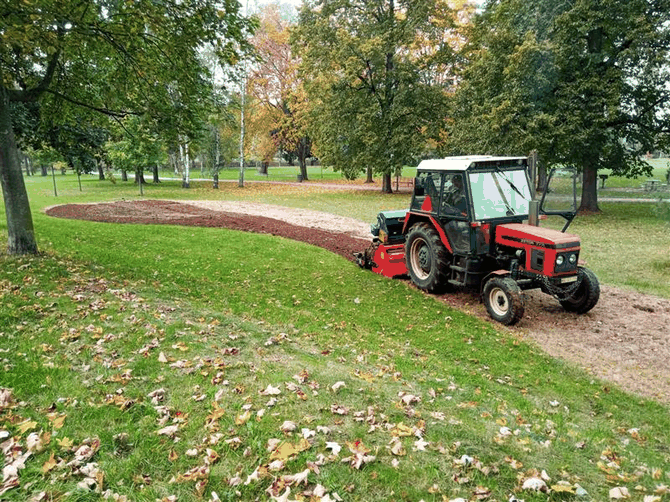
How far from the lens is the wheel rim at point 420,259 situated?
9.73 m

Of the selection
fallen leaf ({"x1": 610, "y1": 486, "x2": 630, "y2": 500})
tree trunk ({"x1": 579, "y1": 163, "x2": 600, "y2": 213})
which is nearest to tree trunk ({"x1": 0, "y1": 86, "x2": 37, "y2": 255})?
fallen leaf ({"x1": 610, "y1": 486, "x2": 630, "y2": 500})

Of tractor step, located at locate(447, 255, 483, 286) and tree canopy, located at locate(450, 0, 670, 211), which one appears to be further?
tree canopy, located at locate(450, 0, 670, 211)

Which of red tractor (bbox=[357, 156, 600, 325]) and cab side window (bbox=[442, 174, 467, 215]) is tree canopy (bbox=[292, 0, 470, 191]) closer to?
red tractor (bbox=[357, 156, 600, 325])

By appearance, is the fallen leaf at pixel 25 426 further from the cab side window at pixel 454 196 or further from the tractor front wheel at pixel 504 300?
the cab side window at pixel 454 196

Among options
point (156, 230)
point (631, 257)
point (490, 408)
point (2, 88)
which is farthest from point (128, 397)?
point (631, 257)

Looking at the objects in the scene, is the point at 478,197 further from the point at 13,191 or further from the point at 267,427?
the point at 13,191

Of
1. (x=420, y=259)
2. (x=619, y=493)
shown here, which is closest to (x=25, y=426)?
(x=619, y=493)

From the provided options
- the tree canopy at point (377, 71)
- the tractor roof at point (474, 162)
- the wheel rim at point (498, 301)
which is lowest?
the wheel rim at point (498, 301)

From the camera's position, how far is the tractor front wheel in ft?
25.0

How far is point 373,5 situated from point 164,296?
29333mm

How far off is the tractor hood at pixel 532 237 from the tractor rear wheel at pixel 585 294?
92 cm

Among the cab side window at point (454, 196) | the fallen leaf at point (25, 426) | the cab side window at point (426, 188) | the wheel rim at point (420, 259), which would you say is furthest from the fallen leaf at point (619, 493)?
the cab side window at point (426, 188)

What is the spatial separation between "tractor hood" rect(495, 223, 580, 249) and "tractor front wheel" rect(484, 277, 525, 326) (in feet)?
2.35

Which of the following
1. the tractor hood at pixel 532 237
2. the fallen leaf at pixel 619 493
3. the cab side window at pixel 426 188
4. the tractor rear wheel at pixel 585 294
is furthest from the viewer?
the cab side window at pixel 426 188
